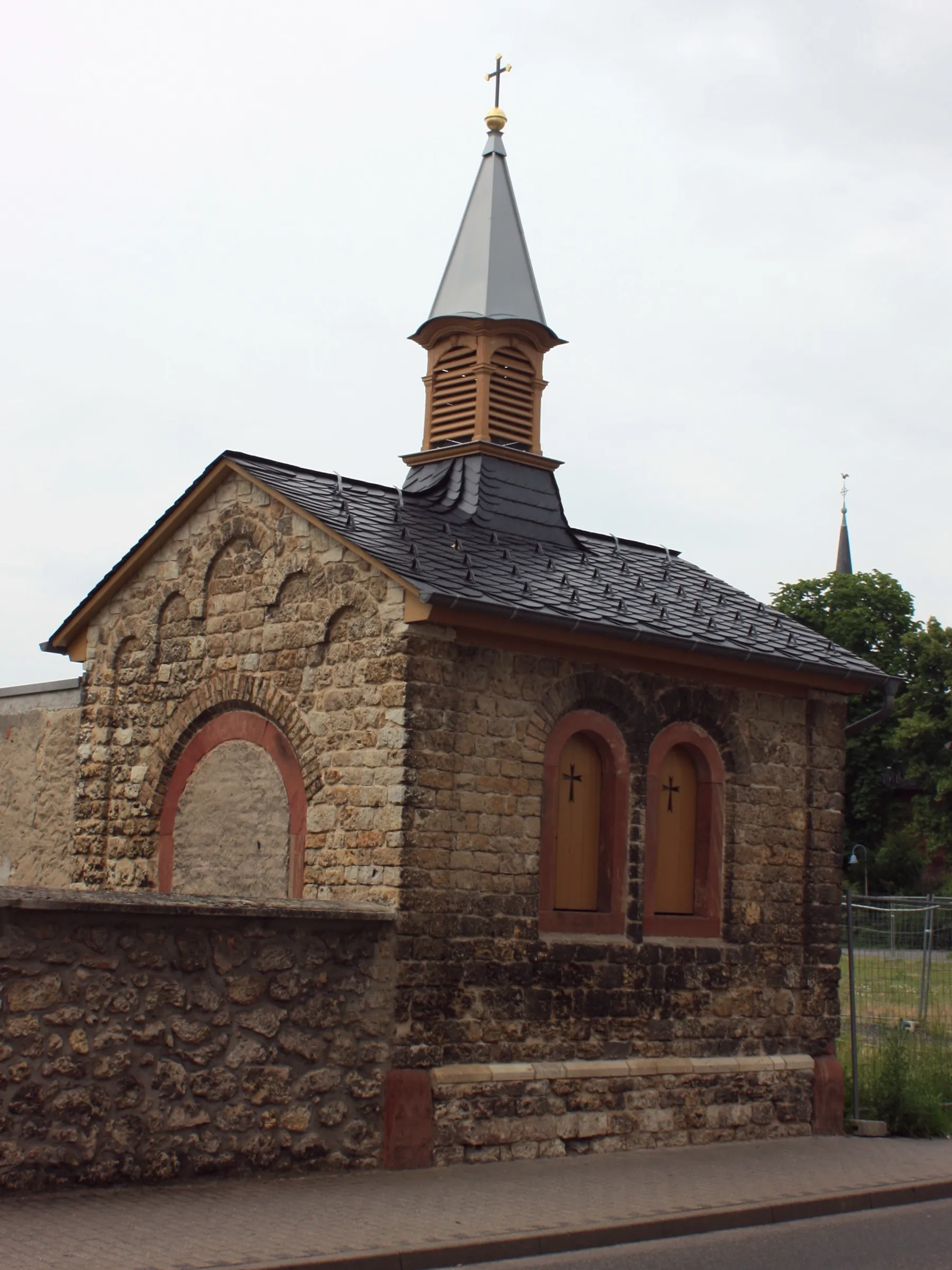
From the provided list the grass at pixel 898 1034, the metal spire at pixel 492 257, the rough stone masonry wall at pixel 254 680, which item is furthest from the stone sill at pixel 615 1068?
the metal spire at pixel 492 257

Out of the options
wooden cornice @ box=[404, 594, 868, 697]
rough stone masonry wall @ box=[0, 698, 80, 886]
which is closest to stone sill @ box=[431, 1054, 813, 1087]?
wooden cornice @ box=[404, 594, 868, 697]

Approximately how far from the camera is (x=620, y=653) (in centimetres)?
1222

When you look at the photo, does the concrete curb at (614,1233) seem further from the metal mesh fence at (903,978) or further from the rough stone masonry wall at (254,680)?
the metal mesh fence at (903,978)

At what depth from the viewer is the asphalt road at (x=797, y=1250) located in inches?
336

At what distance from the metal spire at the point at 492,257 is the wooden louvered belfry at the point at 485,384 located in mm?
176

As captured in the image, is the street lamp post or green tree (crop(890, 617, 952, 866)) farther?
the street lamp post

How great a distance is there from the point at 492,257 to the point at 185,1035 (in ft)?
30.4

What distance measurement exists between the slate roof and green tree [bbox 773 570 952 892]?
30.1m

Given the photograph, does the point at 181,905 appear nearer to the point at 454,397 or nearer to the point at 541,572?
the point at 541,572

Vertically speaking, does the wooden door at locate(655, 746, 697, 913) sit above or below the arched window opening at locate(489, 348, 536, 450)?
below

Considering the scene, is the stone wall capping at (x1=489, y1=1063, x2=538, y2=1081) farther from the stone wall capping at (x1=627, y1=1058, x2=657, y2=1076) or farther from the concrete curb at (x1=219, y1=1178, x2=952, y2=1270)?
the concrete curb at (x1=219, y1=1178, x2=952, y2=1270)

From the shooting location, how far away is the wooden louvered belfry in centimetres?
1512

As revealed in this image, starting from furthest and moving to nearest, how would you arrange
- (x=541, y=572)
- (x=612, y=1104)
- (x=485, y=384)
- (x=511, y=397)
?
(x=511, y=397), (x=485, y=384), (x=541, y=572), (x=612, y=1104)

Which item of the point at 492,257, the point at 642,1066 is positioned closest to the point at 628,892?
the point at 642,1066
